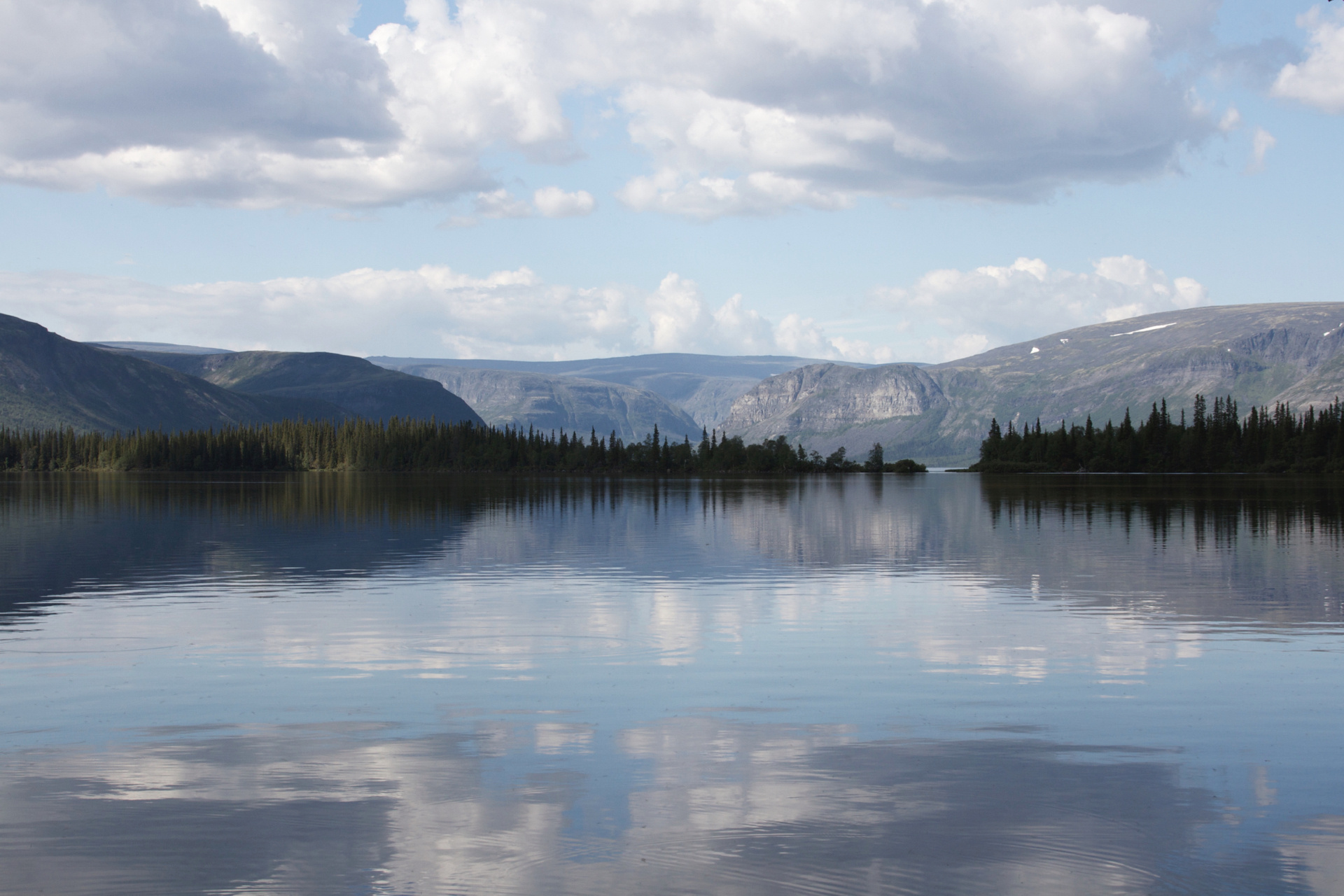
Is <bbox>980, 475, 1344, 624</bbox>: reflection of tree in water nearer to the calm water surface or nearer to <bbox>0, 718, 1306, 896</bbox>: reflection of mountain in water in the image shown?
the calm water surface

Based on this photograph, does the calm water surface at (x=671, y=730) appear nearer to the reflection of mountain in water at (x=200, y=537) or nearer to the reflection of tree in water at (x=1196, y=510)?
the reflection of mountain in water at (x=200, y=537)

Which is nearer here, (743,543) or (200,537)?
(743,543)

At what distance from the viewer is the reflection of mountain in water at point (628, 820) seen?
15195 mm

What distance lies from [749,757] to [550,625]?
1862 centimetres

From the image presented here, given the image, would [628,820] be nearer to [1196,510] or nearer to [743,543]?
[743,543]

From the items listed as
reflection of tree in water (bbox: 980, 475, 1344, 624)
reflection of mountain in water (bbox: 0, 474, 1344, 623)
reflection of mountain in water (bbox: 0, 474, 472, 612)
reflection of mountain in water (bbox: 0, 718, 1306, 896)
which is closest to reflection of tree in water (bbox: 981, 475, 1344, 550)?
reflection of tree in water (bbox: 980, 475, 1344, 624)

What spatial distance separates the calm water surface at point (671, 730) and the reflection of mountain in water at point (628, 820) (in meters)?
0.07

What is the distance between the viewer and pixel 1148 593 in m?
46.8

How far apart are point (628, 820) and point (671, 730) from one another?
578 centimetres

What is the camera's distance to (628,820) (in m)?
17.3

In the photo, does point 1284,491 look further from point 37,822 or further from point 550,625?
point 37,822

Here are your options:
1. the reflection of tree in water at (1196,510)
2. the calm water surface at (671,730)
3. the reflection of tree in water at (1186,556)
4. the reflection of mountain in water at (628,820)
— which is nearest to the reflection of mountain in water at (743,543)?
the reflection of tree in water at (1186,556)

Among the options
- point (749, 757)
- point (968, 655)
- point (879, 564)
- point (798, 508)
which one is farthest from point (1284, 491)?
point (749, 757)

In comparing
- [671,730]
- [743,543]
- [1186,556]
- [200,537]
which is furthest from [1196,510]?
[671,730]
